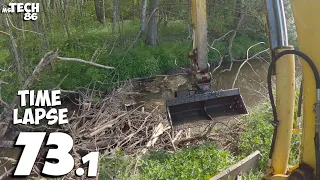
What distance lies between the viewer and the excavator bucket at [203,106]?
373 centimetres

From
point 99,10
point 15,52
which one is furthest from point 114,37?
point 15,52

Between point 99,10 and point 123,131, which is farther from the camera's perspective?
point 99,10

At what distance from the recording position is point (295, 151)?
4355mm

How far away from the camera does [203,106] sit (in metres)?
3.88

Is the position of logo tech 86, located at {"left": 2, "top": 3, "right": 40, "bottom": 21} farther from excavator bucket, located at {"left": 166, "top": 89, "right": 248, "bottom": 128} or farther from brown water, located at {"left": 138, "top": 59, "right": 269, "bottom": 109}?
excavator bucket, located at {"left": 166, "top": 89, "right": 248, "bottom": 128}

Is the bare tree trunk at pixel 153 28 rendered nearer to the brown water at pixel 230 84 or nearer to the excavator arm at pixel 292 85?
the brown water at pixel 230 84

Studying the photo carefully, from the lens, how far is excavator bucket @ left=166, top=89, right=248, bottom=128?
12.2ft

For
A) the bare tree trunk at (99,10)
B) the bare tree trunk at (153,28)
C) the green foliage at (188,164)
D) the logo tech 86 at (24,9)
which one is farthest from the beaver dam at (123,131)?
the bare tree trunk at (99,10)

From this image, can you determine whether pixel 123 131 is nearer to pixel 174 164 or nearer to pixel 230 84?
pixel 174 164

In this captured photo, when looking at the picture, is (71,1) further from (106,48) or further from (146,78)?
(146,78)

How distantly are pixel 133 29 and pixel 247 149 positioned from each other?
8705mm

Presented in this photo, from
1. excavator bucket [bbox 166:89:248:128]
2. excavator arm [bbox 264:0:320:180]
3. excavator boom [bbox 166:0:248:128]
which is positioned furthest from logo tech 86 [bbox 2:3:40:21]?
excavator arm [bbox 264:0:320:180]

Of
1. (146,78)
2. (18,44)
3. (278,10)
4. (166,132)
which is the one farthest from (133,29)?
(278,10)

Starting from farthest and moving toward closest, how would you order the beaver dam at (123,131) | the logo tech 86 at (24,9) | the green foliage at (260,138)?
the logo tech 86 at (24,9)
the beaver dam at (123,131)
the green foliage at (260,138)
